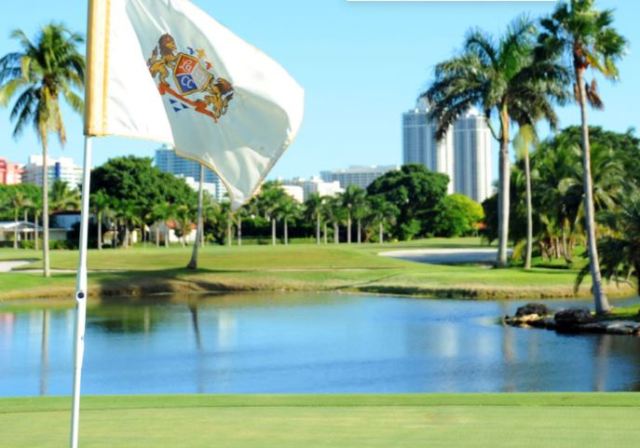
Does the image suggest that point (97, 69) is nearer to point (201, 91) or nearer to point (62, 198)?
point (201, 91)

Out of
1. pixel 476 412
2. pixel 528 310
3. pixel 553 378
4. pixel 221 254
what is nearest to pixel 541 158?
pixel 221 254

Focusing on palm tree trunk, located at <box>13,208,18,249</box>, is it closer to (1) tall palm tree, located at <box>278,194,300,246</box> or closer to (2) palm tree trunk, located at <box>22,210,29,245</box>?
(2) palm tree trunk, located at <box>22,210,29,245</box>

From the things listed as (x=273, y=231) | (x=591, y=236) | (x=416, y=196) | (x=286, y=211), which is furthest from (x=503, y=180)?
(x=416, y=196)

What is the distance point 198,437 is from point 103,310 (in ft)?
96.5

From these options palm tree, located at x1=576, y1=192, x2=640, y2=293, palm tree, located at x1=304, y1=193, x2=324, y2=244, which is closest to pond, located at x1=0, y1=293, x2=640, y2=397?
palm tree, located at x1=576, y1=192, x2=640, y2=293

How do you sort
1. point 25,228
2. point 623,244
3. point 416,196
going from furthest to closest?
point 416,196, point 25,228, point 623,244

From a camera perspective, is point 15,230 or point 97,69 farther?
point 15,230

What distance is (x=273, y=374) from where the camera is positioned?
21.6m

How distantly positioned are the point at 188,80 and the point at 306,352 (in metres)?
17.0

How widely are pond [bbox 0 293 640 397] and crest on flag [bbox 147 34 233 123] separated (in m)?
10.6

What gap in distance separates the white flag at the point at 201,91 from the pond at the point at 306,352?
1037 centimetres

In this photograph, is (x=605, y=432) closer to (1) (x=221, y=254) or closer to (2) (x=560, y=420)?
(2) (x=560, y=420)

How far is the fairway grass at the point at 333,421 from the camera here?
34.1ft

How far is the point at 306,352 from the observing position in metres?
25.7
